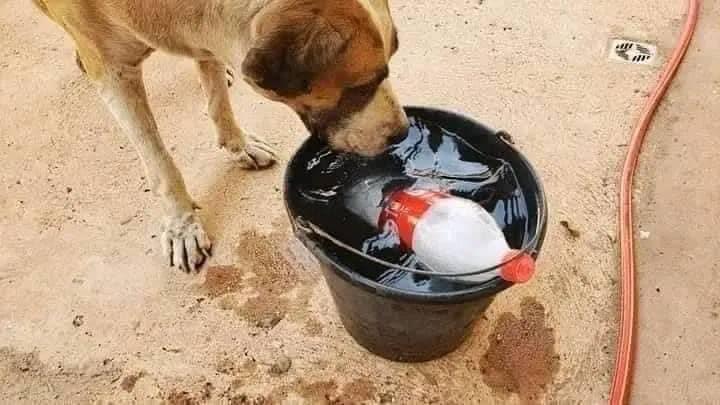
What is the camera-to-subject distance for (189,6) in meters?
1.29

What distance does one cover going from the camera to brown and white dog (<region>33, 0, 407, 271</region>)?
1.18 m

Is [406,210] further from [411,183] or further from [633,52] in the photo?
[633,52]

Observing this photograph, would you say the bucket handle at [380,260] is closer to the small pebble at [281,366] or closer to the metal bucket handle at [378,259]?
the metal bucket handle at [378,259]

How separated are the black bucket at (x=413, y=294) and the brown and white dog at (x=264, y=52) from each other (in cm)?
12

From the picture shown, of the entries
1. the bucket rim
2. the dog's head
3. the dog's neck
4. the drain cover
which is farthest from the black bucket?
the drain cover

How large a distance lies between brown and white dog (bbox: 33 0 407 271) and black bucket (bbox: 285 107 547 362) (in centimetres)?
12

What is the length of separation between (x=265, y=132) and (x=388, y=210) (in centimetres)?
69

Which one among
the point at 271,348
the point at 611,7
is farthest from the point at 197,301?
the point at 611,7

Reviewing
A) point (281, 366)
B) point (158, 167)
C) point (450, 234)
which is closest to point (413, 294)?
point (450, 234)

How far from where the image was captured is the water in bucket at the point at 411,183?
1354 mm

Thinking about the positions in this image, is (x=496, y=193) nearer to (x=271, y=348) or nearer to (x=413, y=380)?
(x=413, y=380)

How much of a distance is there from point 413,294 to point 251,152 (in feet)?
2.69

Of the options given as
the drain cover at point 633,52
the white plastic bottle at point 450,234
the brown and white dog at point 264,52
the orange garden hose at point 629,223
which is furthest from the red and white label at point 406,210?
the drain cover at point 633,52

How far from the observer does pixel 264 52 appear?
1167mm
